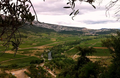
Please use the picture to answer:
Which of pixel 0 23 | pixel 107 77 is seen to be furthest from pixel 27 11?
pixel 107 77

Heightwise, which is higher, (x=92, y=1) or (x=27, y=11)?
(x=92, y=1)

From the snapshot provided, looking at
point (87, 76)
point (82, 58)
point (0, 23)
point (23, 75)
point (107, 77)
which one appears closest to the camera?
point (0, 23)

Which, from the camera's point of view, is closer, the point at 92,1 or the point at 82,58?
the point at 92,1

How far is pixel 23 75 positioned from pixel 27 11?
2246 centimetres

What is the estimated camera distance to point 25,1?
7.97 ft

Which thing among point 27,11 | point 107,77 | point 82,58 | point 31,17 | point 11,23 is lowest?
point 82,58

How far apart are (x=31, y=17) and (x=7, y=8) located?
659mm

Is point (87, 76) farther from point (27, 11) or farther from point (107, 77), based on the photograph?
point (27, 11)

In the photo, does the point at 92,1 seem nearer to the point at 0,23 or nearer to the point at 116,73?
the point at 0,23

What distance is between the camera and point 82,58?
17.9m

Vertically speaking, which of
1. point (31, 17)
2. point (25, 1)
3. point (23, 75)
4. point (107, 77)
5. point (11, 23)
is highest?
point (25, 1)

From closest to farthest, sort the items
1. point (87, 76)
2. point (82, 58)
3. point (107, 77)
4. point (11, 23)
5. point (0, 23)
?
point (0, 23), point (11, 23), point (107, 77), point (87, 76), point (82, 58)

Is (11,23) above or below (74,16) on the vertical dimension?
below

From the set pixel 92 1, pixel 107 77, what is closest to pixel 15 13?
pixel 92 1
